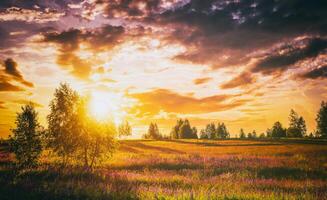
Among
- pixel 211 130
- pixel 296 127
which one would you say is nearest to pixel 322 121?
pixel 296 127

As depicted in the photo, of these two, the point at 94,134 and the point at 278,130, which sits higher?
the point at 278,130

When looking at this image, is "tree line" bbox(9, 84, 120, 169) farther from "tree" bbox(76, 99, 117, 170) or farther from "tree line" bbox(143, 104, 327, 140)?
"tree line" bbox(143, 104, 327, 140)

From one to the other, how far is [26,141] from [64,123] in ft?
8.55

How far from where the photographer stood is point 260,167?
72.7 ft

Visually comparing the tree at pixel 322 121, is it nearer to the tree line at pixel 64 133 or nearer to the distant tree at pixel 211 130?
the distant tree at pixel 211 130

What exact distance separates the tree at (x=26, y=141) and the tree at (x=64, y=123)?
39.0 inches

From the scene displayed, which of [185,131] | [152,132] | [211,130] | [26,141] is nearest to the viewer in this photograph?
[26,141]

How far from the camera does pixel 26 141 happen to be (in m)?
18.4

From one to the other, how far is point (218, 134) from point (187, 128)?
25429mm

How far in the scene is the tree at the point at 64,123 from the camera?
18.8m

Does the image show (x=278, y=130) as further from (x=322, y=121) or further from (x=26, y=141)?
(x=26, y=141)

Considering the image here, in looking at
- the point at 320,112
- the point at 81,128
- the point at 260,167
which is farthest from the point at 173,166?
the point at 320,112

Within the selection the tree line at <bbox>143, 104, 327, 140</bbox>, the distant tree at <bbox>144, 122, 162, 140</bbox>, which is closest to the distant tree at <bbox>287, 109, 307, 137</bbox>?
the tree line at <bbox>143, 104, 327, 140</bbox>

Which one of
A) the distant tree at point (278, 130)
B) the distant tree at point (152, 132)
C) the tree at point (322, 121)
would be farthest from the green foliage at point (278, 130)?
the distant tree at point (152, 132)
